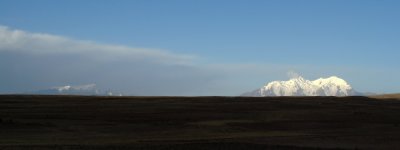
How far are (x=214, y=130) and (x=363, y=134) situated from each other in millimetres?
11900

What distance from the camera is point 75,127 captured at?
5219cm

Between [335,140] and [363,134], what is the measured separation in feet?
20.9

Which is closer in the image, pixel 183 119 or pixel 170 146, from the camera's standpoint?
pixel 170 146

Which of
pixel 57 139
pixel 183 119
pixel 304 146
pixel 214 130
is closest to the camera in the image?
pixel 304 146

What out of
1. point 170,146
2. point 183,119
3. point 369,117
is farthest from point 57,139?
point 369,117

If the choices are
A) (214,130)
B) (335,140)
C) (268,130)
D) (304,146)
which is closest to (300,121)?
(268,130)

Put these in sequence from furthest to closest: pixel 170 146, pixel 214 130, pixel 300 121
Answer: pixel 300 121 < pixel 214 130 < pixel 170 146

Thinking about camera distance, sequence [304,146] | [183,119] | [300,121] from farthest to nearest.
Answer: [183,119] < [300,121] < [304,146]

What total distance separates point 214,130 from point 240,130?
7.99 feet

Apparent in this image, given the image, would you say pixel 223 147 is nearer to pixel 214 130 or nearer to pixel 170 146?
pixel 170 146

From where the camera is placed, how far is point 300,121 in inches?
2415

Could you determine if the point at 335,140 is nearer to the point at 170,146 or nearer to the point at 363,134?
the point at 363,134

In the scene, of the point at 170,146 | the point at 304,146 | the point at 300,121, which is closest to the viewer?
the point at 170,146

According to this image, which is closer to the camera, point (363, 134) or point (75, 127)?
point (363, 134)
